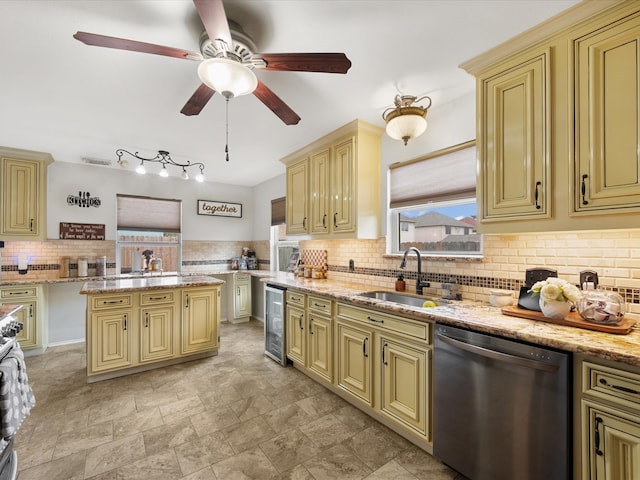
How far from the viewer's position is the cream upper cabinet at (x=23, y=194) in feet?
12.1

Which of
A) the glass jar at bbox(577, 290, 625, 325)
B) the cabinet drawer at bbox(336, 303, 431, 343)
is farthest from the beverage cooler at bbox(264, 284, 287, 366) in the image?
the glass jar at bbox(577, 290, 625, 325)

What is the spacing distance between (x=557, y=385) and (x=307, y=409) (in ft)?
5.94

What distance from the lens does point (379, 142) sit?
312 centimetres

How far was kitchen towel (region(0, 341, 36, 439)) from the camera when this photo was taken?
4.67 ft

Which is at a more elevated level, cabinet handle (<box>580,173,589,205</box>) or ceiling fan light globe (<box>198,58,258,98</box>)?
ceiling fan light globe (<box>198,58,258,98</box>)

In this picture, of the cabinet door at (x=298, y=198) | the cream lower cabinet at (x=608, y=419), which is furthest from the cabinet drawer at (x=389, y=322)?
the cabinet door at (x=298, y=198)

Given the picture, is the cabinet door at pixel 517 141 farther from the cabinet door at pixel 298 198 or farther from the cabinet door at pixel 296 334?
the cabinet door at pixel 298 198

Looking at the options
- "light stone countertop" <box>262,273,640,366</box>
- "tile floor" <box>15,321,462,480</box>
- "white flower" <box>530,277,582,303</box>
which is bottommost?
"tile floor" <box>15,321,462,480</box>

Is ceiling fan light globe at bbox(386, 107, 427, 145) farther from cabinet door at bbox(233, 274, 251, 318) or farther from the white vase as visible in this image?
cabinet door at bbox(233, 274, 251, 318)

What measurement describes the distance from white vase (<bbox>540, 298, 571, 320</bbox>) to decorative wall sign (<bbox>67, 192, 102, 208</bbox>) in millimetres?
5528

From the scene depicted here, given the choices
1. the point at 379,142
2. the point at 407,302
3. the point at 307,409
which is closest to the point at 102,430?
the point at 307,409

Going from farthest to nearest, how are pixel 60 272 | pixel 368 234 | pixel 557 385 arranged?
pixel 60 272, pixel 368 234, pixel 557 385

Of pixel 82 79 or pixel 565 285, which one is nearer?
pixel 565 285

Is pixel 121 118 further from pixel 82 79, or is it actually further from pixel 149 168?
pixel 149 168
